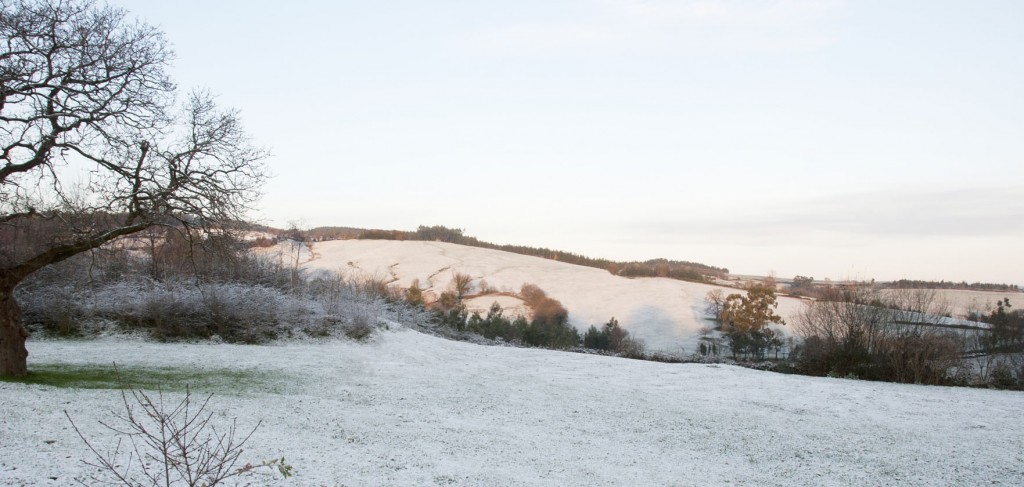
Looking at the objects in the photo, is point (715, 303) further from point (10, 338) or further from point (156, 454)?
point (156, 454)

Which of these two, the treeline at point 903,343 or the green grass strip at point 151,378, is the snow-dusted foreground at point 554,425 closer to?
the green grass strip at point 151,378

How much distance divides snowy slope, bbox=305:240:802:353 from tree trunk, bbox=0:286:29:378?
3405cm

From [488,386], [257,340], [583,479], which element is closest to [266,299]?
[257,340]

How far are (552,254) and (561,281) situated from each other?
18222mm

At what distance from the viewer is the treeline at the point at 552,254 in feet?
198

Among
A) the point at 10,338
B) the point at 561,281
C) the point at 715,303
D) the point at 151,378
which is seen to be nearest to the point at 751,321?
the point at 715,303

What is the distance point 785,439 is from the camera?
10.6 meters

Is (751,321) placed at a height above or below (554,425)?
above

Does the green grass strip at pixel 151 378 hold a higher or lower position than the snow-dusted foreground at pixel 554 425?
lower

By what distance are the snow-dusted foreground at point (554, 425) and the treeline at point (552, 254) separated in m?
42.2

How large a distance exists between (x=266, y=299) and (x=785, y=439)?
64.1ft

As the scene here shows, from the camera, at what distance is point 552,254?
238ft

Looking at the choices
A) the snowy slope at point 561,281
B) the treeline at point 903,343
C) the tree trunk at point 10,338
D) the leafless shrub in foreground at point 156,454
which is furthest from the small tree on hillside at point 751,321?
the tree trunk at point 10,338

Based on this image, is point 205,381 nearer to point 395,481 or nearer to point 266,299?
point 395,481
